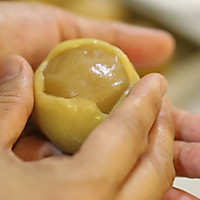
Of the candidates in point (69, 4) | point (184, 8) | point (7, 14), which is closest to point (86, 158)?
point (7, 14)

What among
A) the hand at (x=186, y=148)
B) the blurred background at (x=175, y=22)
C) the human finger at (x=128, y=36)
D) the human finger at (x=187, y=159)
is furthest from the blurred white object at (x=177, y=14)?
the human finger at (x=187, y=159)

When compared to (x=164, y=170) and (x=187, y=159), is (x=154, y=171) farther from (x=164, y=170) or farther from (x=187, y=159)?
(x=187, y=159)

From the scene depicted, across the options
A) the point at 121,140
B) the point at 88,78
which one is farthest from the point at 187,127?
the point at 121,140

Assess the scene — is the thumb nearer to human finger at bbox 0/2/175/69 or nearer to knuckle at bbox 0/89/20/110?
knuckle at bbox 0/89/20/110

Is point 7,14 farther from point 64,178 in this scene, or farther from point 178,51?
point 178,51

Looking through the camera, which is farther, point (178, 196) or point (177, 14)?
point (177, 14)

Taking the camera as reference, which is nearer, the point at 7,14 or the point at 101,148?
the point at 101,148
